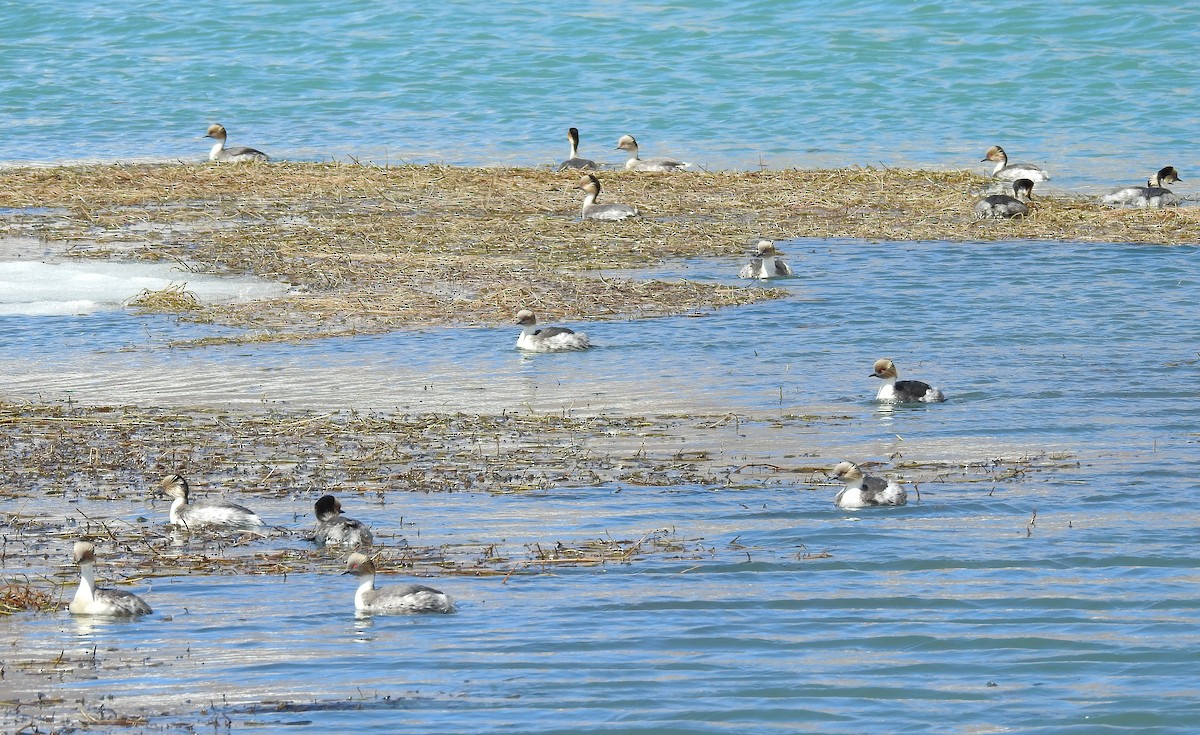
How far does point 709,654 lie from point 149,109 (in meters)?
33.0

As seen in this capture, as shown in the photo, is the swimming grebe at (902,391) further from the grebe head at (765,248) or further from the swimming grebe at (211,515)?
the swimming grebe at (211,515)

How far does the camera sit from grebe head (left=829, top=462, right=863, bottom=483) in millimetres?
11945

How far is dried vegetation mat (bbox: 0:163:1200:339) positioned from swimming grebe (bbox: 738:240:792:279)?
18.1 inches

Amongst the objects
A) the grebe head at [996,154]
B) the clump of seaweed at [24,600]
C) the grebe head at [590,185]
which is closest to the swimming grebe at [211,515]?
the clump of seaweed at [24,600]

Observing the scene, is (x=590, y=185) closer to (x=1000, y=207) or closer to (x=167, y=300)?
(x=1000, y=207)

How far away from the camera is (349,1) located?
52.1 m

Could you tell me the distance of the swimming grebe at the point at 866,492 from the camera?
38.6ft

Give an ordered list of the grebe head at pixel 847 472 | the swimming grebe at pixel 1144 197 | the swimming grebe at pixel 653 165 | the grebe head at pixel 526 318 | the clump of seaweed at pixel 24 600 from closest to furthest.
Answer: the clump of seaweed at pixel 24 600
the grebe head at pixel 847 472
the grebe head at pixel 526 318
the swimming grebe at pixel 1144 197
the swimming grebe at pixel 653 165

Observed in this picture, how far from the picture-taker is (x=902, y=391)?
14938mm

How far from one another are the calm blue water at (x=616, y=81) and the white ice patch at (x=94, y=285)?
37.5 feet

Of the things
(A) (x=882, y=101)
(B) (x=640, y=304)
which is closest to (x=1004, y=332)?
(B) (x=640, y=304)

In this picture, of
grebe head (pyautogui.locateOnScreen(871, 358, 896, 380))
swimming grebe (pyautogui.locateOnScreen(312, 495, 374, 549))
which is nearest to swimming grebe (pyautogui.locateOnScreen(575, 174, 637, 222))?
grebe head (pyautogui.locateOnScreen(871, 358, 896, 380))

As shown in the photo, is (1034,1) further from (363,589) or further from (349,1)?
(363,589)

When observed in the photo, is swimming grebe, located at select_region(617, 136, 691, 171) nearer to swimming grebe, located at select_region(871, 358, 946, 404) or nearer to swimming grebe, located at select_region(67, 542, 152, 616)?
swimming grebe, located at select_region(871, 358, 946, 404)
